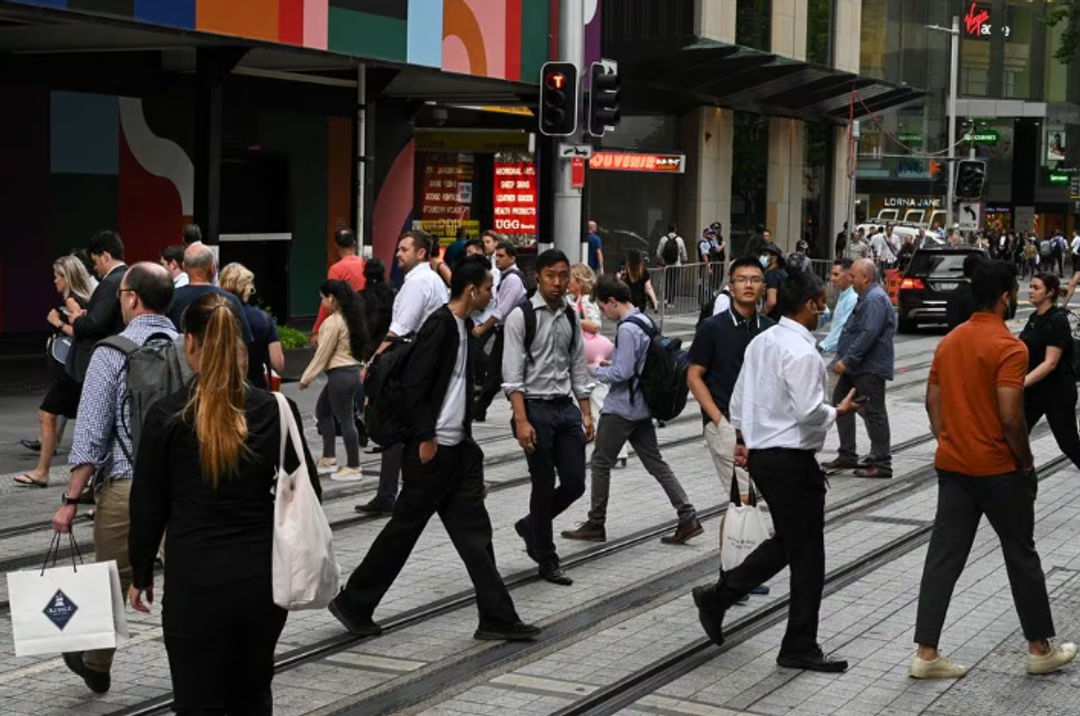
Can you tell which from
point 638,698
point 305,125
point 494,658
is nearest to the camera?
point 638,698

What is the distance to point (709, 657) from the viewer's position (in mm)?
8672

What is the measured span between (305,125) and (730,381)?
62.1 ft

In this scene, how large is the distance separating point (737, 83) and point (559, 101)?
1908 centimetres

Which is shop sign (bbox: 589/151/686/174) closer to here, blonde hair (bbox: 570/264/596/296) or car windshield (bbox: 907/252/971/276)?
car windshield (bbox: 907/252/971/276)

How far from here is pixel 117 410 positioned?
7516mm

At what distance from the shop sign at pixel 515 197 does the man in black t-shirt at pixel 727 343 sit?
2439 cm

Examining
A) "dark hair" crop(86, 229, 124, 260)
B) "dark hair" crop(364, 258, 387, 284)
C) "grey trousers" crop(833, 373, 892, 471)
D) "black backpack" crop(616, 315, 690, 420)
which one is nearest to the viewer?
"black backpack" crop(616, 315, 690, 420)

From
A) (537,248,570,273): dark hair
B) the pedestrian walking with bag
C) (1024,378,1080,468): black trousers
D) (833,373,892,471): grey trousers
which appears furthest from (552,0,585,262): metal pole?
the pedestrian walking with bag

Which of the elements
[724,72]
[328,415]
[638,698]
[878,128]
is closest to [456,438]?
[638,698]

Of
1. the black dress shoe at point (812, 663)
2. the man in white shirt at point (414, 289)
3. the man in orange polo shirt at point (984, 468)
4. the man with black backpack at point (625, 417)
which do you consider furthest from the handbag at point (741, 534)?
the man in white shirt at point (414, 289)

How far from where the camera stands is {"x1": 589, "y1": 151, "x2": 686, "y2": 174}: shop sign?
38.7 metres

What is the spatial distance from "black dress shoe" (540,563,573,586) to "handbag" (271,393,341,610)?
178 inches

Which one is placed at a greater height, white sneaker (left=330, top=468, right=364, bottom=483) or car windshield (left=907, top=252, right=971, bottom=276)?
car windshield (left=907, top=252, right=971, bottom=276)

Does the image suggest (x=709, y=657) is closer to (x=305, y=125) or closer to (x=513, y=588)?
(x=513, y=588)
